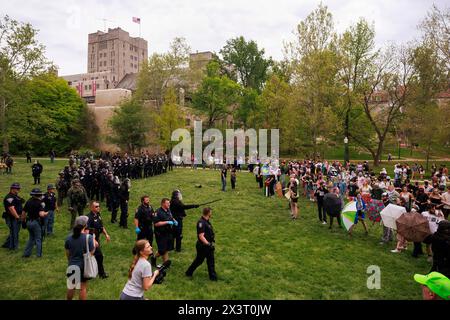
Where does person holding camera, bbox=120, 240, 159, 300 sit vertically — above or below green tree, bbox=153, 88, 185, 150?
below

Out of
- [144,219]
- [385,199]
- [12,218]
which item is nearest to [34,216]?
[12,218]

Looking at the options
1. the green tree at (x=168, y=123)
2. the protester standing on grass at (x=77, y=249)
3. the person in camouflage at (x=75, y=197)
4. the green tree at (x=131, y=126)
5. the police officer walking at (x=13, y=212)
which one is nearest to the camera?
the protester standing on grass at (x=77, y=249)

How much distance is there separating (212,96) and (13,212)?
3683cm

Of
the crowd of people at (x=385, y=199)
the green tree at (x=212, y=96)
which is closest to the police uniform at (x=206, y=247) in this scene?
the crowd of people at (x=385, y=199)

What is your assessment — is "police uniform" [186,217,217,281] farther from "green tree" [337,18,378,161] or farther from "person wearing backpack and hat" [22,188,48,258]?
"green tree" [337,18,378,161]

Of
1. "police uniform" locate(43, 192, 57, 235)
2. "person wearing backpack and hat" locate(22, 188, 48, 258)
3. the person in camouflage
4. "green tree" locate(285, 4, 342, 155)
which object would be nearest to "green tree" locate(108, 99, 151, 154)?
"green tree" locate(285, 4, 342, 155)

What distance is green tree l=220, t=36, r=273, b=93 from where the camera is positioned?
2283 inches

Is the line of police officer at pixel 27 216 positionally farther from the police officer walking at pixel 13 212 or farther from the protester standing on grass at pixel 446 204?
the protester standing on grass at pixel 446 204

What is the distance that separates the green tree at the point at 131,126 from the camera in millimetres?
40438

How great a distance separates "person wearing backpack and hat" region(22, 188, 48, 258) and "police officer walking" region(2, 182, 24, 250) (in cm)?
51

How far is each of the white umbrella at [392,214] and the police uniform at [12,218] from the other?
11131mm

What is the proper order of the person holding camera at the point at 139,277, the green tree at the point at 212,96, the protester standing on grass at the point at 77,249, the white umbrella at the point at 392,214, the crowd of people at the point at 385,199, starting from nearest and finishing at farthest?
the person holding camera at the point at 139,277 → the protester standing on grass at the point at 77,249 → the crowd of people at the point at 385,199 → the white umbrella at the point at 392,214 → the green tree at the point at 212,96
